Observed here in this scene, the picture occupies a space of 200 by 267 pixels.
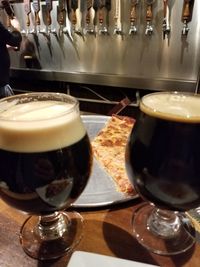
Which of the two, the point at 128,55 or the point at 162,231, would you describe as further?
the point at 128,55

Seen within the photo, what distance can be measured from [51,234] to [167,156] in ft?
0.78

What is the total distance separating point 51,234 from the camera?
1.46 feet

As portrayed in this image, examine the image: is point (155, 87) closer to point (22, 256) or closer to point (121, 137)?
point (121, 137)

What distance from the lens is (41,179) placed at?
13.6 inches

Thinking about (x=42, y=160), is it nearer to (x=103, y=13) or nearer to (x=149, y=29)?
(x=149, y=29)

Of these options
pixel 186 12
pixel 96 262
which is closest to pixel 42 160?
pixel 96 262

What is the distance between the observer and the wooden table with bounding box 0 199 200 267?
1.28ft

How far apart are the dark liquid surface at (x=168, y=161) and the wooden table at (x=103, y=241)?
8cm

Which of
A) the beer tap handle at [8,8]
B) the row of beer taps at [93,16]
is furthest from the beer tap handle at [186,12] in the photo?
the beer tap handle at [8,8]

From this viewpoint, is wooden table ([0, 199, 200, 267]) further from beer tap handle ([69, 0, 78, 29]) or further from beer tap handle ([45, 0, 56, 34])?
beer tap handle ([45, 0, 56, 34])

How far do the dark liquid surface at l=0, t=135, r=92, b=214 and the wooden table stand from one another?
8 centimetres

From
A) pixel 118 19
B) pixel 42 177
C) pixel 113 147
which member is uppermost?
pixel 118 19

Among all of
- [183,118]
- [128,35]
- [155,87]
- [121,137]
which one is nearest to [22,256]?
[183,118]

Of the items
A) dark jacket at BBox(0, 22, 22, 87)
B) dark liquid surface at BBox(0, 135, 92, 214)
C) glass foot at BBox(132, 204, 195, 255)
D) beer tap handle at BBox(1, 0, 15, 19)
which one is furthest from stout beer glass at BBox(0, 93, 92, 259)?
beer tap handle at BBox(1, 0, 15, 19)
